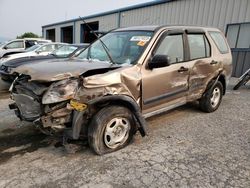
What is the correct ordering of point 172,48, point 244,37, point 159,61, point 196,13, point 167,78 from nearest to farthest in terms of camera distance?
point 159,61
point 167,78
point 172,48
point 244,37
point 196,13

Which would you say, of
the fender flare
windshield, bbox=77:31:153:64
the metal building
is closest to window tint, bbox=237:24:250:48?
the metal building

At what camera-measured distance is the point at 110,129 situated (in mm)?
3377

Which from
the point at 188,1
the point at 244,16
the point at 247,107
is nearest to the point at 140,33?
the point at 247,107

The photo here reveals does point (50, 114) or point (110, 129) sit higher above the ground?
point (50, 114)

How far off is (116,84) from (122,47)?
3.50 ft

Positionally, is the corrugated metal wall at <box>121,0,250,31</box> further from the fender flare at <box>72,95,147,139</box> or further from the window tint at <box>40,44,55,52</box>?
the fender flare at <box>72,95,147,139</box>

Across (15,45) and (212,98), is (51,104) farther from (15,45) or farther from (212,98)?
(15,45)

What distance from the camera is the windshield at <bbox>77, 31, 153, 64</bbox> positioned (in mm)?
3861

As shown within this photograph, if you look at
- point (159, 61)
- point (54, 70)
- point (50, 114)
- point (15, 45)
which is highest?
point (159, 61)

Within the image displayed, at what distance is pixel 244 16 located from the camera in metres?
10.5

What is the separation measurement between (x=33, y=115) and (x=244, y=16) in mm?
10353

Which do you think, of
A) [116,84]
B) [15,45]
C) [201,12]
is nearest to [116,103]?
[116,84]

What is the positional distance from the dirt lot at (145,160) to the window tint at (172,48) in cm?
131

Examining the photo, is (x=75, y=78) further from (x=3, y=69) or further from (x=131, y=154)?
(x=3, y=69)
